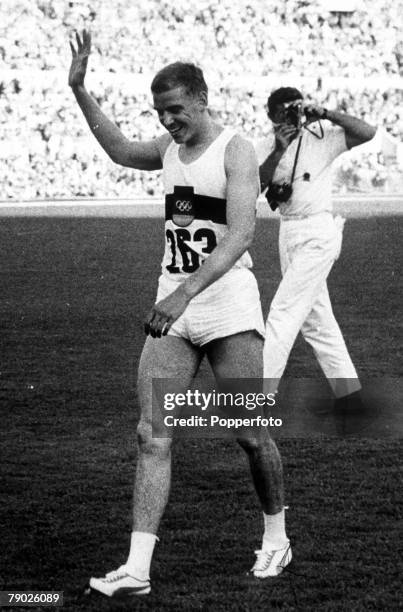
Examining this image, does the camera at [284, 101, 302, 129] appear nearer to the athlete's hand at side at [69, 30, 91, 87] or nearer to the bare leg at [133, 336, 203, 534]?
the athlete's hand at side at [69, 30, 91, 87]

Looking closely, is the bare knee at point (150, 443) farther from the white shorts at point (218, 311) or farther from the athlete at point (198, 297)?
the white shorts at point (218, 311)

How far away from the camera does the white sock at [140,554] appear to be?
4.34m

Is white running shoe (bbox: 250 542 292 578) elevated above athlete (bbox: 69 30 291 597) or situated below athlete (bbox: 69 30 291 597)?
below

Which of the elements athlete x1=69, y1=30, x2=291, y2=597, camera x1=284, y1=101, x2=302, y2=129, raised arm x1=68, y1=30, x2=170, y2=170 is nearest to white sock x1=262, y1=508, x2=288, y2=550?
athlete x1=69, y1=30, x2=291, y2=597

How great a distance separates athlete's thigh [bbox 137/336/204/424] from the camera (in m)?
4.48

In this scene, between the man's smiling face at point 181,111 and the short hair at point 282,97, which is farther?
the short hair at point 282,97

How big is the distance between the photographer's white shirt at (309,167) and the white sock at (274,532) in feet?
9.58

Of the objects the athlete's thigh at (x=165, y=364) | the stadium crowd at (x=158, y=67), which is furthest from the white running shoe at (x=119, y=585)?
the stadium crowd at (x=158, y=67)

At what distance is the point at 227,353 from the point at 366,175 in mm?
29769

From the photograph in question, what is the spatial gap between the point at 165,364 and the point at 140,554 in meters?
Result: 0.65

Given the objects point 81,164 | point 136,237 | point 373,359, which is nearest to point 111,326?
point 373,359

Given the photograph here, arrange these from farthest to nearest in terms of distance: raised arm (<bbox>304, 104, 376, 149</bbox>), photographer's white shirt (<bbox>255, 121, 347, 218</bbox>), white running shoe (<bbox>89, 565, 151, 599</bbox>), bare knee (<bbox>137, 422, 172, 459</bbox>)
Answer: photographer's white shirt (<bbox>255, 121, 347, 218</bbox>) < raised arm (<bbox>304, 104, 376, 149</bbox>) < bare knee (<bbox>137, 422, 172, 459</bbox>) < white running shoe (<bbox>89, 565, 151, 599</bbox>)

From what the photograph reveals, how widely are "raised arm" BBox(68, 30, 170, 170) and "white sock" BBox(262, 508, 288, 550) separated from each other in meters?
1.35

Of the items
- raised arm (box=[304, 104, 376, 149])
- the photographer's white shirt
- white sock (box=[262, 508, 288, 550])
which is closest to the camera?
white sock (box=[262, 508, 288, 550])
